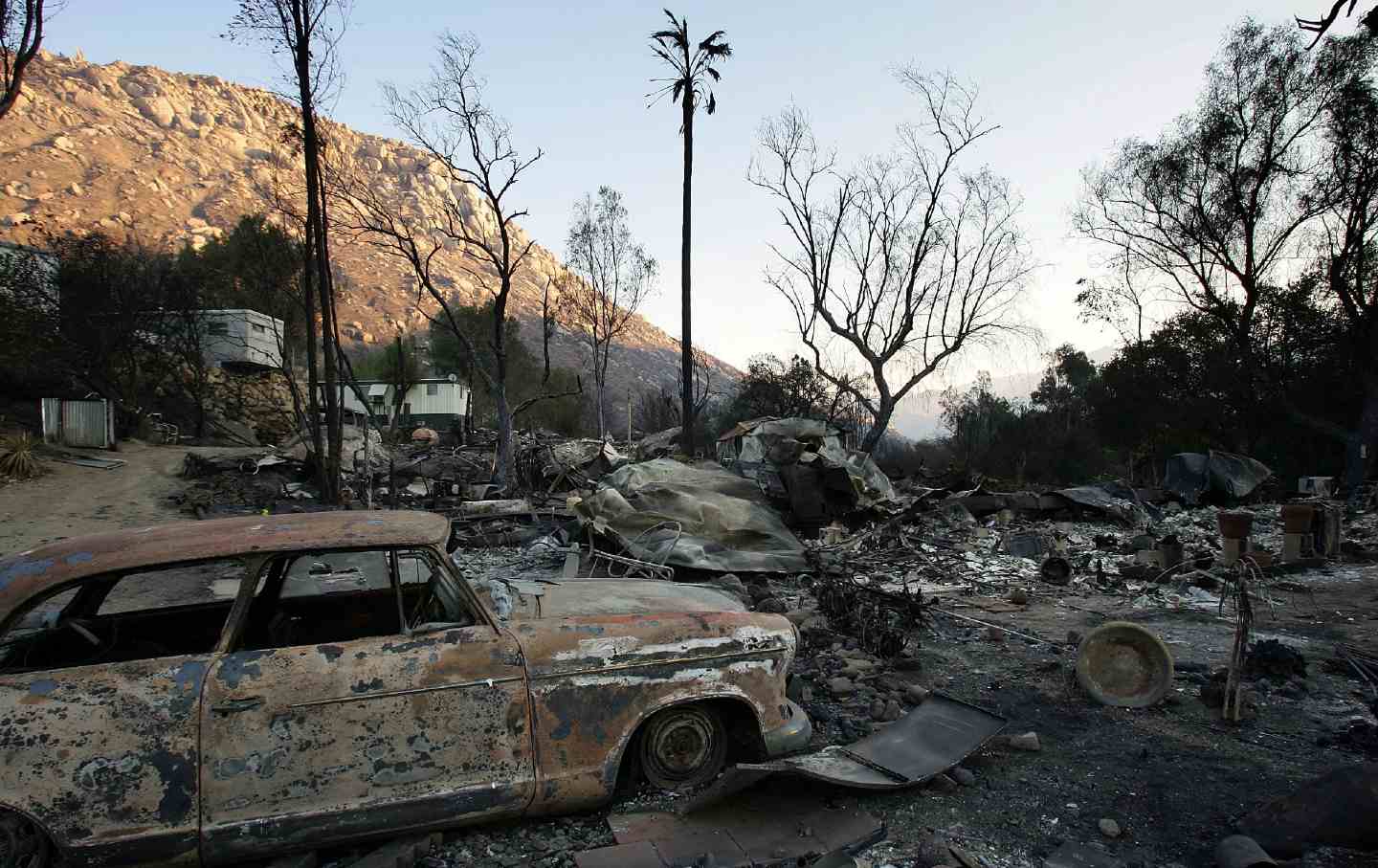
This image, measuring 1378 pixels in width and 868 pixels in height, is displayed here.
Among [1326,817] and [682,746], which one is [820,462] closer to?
[682,746]

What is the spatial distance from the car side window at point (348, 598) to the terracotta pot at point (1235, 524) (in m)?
8.55

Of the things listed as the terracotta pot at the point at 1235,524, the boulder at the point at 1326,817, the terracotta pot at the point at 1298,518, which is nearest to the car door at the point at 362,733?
the boulder at the point at 1326,817

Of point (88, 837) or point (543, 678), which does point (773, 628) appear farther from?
point (88, 837)

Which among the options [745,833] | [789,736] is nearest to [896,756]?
[789,736]

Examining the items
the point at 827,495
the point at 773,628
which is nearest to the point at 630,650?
the point at 773,628

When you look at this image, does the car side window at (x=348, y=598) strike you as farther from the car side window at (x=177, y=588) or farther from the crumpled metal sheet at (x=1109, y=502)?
the crumpled metal sheet at (x=1109, y=502)

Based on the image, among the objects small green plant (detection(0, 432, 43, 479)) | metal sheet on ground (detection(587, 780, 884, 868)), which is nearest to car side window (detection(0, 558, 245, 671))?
metal sheet on ground (detection(587, 780, 884, 868))

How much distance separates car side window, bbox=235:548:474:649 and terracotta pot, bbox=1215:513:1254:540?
8550 mm

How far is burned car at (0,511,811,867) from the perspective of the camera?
2543 mm

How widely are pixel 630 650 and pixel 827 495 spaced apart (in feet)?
31.5

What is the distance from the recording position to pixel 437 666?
2.86m

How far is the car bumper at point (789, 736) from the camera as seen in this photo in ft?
11.2

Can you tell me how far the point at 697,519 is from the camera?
9945mm

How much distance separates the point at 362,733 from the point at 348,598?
1.04 metres
